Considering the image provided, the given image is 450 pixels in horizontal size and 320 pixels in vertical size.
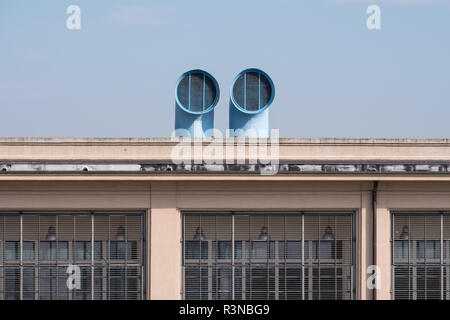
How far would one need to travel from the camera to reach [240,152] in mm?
30766

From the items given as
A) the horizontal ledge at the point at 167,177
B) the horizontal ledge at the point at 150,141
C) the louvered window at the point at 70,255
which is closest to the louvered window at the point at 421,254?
the horizontal ledge at the point at 167,177

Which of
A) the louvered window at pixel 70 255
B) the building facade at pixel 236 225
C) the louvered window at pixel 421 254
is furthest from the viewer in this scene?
the louvered window at pixel 421 254

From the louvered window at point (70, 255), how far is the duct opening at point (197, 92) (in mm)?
5453

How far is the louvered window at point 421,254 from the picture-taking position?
31.6 meters

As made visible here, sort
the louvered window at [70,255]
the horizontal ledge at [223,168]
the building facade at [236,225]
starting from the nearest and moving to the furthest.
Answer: the horizontal ledge at [223,168] < the building facade at [236,225] < the louvered window at [70,255]

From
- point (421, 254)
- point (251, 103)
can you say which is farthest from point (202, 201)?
point (421, 254)

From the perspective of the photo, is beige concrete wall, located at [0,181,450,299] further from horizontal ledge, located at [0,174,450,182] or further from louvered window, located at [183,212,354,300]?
horizontal ledge, located at [0,174,450,182]

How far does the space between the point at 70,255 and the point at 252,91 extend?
27.5 feet

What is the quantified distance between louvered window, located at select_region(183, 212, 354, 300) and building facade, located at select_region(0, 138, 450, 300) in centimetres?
3

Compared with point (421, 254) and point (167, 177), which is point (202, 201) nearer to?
point (167, 177)

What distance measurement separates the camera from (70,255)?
31.2 metres

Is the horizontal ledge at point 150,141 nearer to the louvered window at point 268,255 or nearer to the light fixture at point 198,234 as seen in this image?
the louvered window at point 268,255

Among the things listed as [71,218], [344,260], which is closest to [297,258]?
[344,260]
